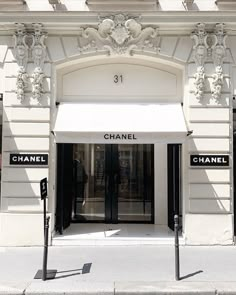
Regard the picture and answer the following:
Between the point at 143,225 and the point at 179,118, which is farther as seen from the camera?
the point at 143,225

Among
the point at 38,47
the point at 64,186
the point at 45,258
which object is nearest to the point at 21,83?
the point at 38,47

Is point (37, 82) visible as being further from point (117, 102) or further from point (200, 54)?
point (200, 54)

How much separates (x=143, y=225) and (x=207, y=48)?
566 centimetres

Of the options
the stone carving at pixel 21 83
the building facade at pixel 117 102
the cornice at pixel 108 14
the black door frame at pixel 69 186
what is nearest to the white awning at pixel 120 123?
the building facade at pixel 117 102

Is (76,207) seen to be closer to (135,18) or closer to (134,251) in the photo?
(134,251)

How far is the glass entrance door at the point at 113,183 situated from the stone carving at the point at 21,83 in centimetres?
320

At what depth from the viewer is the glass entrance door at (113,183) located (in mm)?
13016

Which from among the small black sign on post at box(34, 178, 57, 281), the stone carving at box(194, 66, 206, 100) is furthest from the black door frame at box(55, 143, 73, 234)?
the stone carving at box(194, 66, 206, 100)

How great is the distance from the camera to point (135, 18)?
10.3m

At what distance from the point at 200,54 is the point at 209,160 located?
270cm

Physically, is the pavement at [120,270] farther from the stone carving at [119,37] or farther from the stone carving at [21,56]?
the stone carving at [119,37]

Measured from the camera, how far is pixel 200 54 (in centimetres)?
1037

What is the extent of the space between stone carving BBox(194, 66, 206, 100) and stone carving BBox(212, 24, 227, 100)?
285 millimetres

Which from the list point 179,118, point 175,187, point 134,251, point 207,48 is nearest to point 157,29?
point 207,48
